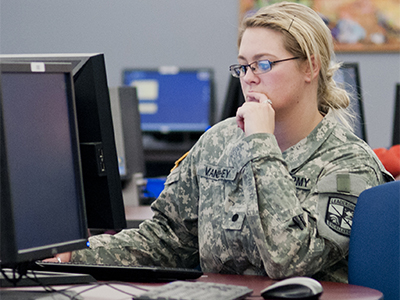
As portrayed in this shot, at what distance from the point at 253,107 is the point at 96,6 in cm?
398

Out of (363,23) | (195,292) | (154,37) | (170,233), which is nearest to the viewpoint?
(195,292)

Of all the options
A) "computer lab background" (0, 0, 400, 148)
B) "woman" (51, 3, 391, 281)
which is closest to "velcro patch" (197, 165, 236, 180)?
"woman" (51, 3, 391, 281)

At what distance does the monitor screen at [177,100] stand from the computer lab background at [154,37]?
15 centimetres

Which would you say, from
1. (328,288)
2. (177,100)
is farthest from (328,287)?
(177,100)

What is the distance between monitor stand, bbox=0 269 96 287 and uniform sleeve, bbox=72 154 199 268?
34cm

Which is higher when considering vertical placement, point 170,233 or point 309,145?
point 309,145

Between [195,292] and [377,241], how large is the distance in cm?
43

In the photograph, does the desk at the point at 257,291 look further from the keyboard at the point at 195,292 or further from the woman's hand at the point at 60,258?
the woman's hand at the point at 60,258

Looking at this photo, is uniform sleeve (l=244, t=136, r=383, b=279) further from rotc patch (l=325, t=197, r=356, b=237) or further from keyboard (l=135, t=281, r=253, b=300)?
keyboard (l=135, t=281, r=253, b=300)

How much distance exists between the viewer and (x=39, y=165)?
908 millimetres

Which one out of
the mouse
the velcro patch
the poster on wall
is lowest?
the mouse

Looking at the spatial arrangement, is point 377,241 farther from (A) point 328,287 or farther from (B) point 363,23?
(B) point 363,23

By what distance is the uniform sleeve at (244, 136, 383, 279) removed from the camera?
117 centimetres

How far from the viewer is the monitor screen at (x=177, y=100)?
4.60 metres
